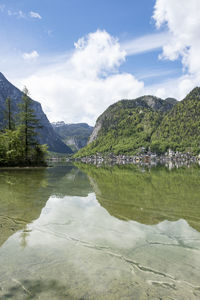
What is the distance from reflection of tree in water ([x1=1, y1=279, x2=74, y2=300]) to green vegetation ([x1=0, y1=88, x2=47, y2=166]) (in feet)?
155

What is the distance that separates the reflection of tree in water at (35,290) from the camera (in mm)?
4043

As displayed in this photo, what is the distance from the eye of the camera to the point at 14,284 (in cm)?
443

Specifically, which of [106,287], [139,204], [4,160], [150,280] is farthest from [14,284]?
[4,160]

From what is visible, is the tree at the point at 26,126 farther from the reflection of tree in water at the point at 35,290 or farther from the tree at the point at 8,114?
the reflection of tree in water at the point at 35,290

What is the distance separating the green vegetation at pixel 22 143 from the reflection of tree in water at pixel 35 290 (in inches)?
1865

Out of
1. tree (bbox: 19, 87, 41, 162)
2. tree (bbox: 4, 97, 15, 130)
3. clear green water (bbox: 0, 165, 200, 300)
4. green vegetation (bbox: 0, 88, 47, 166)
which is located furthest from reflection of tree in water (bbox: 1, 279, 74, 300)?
tree (bbox: 4, 97, 15, 130)

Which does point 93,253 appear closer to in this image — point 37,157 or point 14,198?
point 14,198

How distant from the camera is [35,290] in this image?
4.24 metres

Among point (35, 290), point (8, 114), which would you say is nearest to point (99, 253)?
point (35, 290)

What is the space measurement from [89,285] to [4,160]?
50777 mm

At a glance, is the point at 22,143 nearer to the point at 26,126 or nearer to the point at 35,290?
the point at 26,126

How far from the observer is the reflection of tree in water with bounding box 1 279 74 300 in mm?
4043

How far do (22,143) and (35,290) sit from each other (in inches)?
2092

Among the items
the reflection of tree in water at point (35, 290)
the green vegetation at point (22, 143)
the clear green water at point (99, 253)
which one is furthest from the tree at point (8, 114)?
the reflection of tree in water at point (35, 290)
